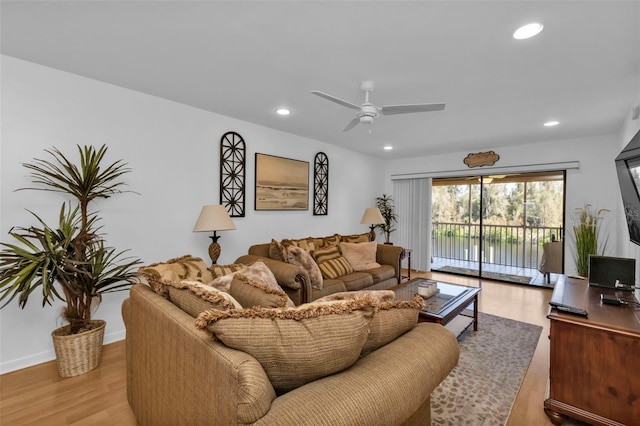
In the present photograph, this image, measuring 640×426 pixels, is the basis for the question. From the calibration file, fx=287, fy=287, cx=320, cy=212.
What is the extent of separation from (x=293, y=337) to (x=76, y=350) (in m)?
2.24

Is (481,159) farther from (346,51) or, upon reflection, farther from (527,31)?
(346,51)

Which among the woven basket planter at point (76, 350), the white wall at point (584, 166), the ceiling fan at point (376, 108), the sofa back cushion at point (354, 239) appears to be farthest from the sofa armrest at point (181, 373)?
the white wall at point (584, 166)

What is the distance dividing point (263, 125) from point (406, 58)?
7.38 feet

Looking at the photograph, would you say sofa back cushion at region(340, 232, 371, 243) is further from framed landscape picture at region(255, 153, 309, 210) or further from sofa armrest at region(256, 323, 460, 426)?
sofa armrest at region(256, 323, 460, 426)

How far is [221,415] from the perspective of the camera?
2.97 feet

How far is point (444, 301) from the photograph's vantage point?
9.17 feet

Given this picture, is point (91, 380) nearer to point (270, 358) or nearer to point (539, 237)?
point (270, 358)

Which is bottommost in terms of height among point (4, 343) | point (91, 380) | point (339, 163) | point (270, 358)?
point (91, 380)

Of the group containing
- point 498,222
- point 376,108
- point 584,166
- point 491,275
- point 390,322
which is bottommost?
point 491,275

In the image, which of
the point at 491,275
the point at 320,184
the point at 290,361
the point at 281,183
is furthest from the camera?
the point at 491,275

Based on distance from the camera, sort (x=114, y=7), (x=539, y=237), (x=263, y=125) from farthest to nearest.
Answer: (x=539, y=237) < (x=263, y=125) < (x=114, y=7)

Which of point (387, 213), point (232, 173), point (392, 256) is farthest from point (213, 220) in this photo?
point (387, 213)

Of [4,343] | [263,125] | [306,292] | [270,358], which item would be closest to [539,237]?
[306,292]

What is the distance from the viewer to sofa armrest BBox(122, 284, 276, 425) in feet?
2.79
